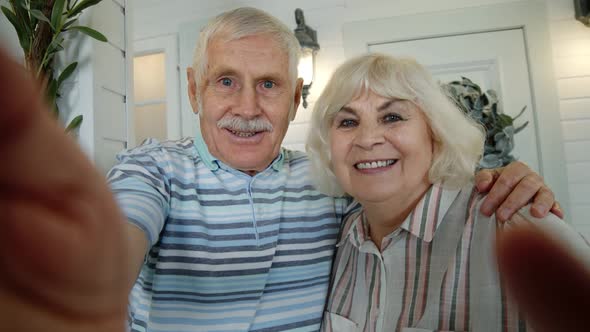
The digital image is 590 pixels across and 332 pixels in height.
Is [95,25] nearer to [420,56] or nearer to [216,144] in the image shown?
[216,144]

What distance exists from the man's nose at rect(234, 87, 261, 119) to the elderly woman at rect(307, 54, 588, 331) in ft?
0.58

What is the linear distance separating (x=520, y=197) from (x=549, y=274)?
2.39 ft

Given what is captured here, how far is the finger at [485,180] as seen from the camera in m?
0.87

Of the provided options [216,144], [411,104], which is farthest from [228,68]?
[411,104]

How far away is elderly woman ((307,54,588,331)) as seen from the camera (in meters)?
0.85

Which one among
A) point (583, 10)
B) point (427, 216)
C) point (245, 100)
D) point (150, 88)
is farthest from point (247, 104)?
point (150, 88)

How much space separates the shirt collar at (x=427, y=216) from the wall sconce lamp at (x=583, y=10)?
1.65 meters

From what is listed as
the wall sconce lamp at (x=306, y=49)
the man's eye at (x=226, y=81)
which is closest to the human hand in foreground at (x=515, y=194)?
the man's eye at (x=226, y=81)

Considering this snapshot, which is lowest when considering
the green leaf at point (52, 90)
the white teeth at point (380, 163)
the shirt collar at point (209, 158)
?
the white teeth at point (380, 163)

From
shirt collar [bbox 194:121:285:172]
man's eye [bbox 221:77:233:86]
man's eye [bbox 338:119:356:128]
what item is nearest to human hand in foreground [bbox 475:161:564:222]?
man's eye [bbox 338:119:356:128]

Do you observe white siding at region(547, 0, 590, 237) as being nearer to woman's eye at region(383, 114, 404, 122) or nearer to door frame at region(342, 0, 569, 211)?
door frame at region(342, 0, 569, 211)

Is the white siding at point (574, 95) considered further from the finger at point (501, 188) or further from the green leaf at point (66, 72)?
the green leaf at point (66, 72)

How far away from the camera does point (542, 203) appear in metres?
0.76

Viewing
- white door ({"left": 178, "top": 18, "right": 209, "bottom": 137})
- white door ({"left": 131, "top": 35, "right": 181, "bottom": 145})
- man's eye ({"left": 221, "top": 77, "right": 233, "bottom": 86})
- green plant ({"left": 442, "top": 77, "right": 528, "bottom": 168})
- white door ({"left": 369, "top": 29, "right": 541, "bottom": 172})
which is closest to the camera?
man's eye ({"left": 221, "top": 77, "right": 233, "bottom": 86})
